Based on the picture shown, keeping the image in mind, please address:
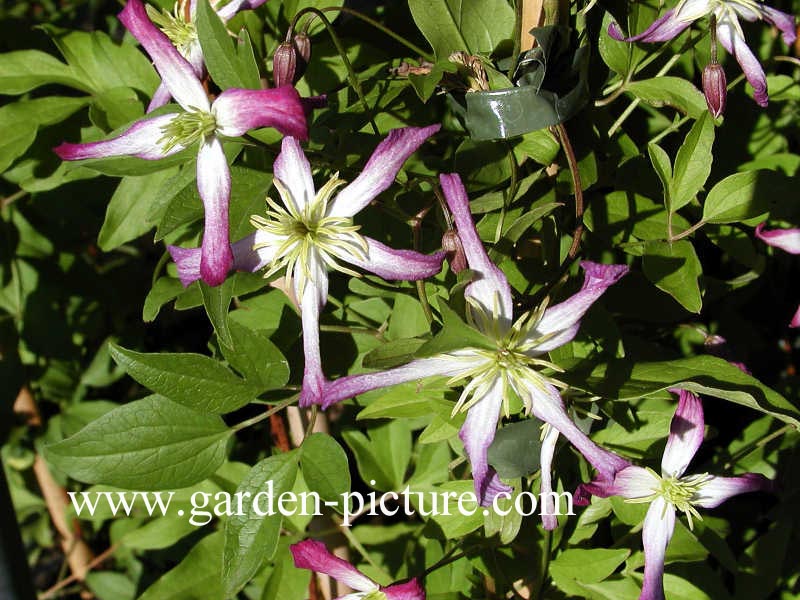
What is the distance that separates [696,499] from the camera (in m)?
0.79

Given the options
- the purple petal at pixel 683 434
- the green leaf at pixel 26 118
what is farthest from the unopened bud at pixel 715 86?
the green leaf at pixel 26 118

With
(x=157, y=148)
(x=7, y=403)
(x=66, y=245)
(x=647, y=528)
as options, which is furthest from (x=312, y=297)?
(x=66, y=245)

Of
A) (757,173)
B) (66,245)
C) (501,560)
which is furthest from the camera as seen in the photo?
(66,245)

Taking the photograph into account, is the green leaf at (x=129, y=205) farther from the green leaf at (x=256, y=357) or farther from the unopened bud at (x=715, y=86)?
the unopened bud at (x=715, y=86)

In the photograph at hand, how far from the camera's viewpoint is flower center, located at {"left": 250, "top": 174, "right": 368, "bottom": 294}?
59cm

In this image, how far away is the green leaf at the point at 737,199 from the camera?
2.29ft

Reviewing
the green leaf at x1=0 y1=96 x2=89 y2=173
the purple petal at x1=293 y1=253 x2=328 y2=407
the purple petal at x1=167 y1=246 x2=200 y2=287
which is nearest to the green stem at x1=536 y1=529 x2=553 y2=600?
the purple petal at x1=293 y1=253 x2=328 y2=407

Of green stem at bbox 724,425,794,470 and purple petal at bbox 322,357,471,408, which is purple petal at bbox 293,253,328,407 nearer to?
purple petal at bbox 322,357,471,408

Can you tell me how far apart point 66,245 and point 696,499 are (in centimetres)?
95

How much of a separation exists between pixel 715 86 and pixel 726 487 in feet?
1.25

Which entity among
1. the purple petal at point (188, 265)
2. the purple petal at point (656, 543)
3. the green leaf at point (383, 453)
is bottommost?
the green leaf at point (383, 453)

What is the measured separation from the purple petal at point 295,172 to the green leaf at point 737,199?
13.9 inches

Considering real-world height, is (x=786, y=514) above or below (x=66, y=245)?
below

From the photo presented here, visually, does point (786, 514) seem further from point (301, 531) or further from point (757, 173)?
point (301, 531)
